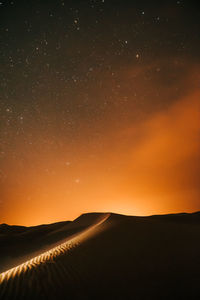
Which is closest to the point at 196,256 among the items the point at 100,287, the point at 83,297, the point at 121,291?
the point at 121,291

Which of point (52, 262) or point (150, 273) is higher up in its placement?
point (52, 262)

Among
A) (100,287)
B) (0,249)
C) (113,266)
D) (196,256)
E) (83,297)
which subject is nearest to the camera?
(83,297)

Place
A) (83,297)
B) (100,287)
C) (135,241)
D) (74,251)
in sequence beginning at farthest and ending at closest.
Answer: (135,241), (74,251), (100,287), (83,297)

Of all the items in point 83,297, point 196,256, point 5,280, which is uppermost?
point 5,280

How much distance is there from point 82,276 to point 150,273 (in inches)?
87.5

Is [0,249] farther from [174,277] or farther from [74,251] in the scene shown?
[174,277]

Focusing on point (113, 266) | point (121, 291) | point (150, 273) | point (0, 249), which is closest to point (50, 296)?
point (121, 291)

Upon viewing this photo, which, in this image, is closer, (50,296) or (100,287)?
(50,296)

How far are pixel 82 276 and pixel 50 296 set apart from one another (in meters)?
1.32

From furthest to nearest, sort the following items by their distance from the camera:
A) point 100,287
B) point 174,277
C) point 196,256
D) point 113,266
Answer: point 196,256
point 113,266
point 174,277
point 100,287

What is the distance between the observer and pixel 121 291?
493cm

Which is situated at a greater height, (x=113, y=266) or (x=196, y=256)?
(x=113, y=266)

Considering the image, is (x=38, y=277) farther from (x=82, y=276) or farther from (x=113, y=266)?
(x=113, y=266)

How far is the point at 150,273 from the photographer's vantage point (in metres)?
5.79
